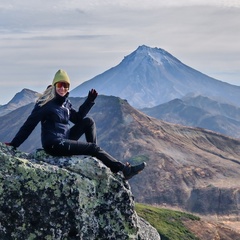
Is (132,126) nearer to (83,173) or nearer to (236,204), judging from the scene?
(236,204)

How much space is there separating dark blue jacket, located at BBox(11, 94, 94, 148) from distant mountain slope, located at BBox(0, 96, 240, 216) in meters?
68.8

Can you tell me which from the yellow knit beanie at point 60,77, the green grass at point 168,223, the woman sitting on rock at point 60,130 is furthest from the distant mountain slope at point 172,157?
the yellow knit beanie at point 60,77

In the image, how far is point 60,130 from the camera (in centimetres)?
940

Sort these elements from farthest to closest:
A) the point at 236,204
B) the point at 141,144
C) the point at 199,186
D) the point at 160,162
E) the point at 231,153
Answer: the point at 231,153 < the point at 141,144 < the point at 160,162 < the point at 199,186 < the point at 236,204

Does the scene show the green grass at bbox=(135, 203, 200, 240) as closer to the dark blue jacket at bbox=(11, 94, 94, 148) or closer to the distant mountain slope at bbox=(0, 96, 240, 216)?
the distant mountain slope at bbox=(0, 96, 240, 216)

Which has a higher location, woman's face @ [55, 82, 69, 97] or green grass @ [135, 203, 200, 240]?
woman's face @ [55, 82, 69, 97]

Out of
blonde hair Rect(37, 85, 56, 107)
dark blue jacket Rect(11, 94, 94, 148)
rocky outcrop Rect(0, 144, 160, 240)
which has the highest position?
blonde hair Rect(37, 85, 56, 107)

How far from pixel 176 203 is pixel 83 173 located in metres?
72.0

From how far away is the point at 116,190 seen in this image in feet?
28.1

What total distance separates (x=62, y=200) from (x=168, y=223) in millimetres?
41016

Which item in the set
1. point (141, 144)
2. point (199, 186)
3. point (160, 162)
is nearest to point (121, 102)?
point (141, 144)

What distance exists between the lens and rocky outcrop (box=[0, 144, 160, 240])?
7.80m

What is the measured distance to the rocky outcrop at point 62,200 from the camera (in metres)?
7.80

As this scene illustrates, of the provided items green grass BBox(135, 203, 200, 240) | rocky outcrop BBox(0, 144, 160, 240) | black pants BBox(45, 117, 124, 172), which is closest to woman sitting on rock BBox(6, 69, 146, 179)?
black pants BBox(45, 117, 124, 172)
